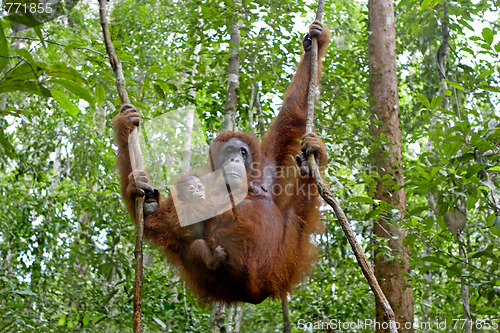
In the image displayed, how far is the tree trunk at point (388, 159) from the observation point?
162 inches

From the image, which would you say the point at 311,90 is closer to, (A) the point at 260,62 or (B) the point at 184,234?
(B) the point at 184,234

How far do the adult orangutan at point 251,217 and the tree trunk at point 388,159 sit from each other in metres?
0.79

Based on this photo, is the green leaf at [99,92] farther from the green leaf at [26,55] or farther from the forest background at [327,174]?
the green leaf at [26,55]

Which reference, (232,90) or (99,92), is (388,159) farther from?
(99,92)

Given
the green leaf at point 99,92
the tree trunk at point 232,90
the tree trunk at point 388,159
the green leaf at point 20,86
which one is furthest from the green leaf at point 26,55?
the tree trunk at point 388,159

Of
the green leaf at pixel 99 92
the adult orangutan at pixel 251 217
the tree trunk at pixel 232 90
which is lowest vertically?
the adult orangutan at pixel 251 217

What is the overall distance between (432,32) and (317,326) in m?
3.51

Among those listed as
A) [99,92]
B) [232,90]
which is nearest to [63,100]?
[99,92]

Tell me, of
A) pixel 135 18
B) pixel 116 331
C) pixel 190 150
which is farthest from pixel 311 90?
pixel 135 18

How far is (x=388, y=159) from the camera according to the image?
4.43m

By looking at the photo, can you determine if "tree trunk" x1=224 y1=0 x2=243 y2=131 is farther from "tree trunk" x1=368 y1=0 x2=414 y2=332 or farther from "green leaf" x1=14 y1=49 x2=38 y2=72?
"green leaf" x1=14 y1=49 x2=38 y2=72

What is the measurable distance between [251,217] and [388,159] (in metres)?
1.90

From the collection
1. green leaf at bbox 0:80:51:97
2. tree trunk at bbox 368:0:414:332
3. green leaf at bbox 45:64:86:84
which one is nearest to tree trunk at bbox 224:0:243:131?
tree trunk at bbox 368:0:414:332

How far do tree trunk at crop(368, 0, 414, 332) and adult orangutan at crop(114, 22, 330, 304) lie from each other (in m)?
0.79
